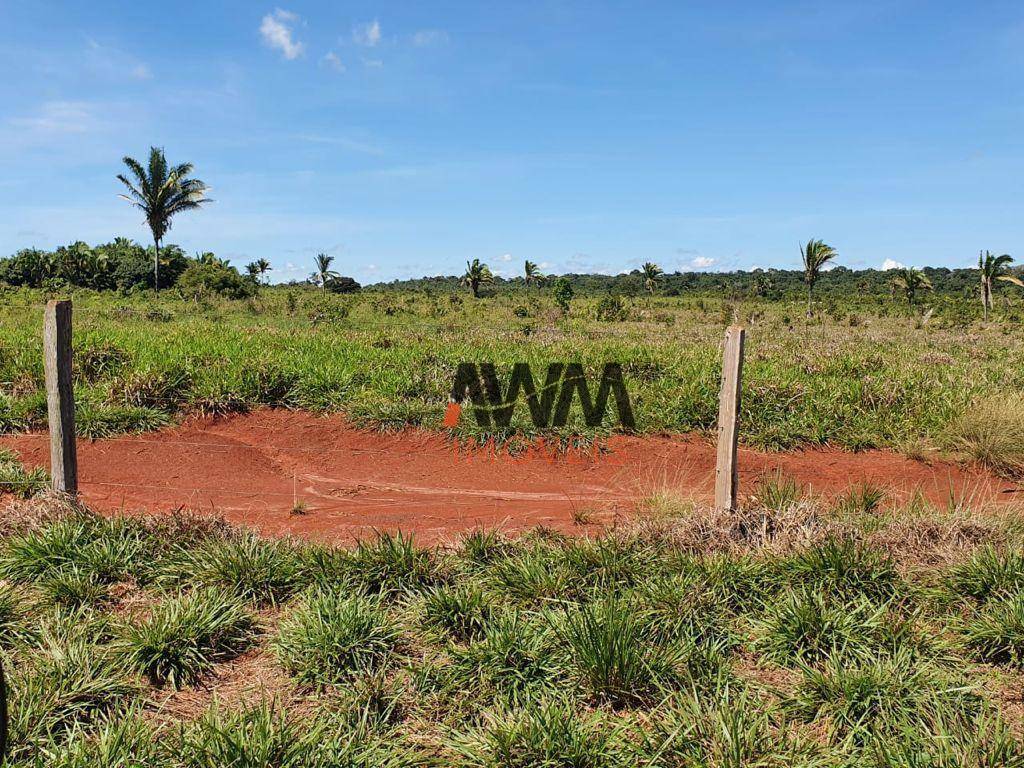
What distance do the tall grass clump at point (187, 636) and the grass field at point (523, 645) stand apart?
1 centimetres

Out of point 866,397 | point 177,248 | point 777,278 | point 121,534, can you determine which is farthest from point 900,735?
point 777,278

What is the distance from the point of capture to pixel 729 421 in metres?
5.00

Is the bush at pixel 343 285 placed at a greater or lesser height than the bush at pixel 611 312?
greater

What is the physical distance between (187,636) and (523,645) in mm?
1699

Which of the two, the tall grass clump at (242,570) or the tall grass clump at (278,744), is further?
the tall grass clump at (242,570)

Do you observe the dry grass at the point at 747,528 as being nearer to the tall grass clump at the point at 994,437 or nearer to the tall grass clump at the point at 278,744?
the tall grass clump at the point at 278,744

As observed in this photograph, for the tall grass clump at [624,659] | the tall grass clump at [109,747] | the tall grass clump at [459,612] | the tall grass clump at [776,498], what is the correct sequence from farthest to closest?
the tall grass clump at [776,498] → the tall grass clump at [459,612] → the tall grass clump at [624,659] → the tall grass clump at [109,747]

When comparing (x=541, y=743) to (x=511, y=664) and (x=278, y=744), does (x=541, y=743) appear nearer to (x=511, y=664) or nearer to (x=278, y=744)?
(x=511, y=664)

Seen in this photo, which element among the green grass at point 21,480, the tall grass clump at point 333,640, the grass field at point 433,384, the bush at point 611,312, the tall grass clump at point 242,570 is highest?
the bush at point 611,312

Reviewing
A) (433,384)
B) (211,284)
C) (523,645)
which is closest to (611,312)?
(211,284)

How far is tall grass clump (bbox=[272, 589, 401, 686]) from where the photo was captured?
3.29m

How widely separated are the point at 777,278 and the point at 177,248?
231 feet

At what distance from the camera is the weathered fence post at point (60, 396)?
16.4 ft

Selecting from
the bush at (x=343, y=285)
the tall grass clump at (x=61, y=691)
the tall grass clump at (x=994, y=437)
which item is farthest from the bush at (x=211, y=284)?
the tall grass clump at (x=61, y=691)
